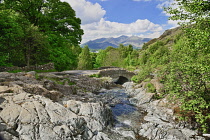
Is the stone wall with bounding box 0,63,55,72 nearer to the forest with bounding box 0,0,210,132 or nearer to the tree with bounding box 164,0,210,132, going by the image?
the forest with bounding box 0,0,210,132

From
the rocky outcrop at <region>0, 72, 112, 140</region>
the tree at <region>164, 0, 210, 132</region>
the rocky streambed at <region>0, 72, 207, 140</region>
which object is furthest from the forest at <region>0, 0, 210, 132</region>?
the rocky outcrop at <region>0, 72, 112, 140</region>

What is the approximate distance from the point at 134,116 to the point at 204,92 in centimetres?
775

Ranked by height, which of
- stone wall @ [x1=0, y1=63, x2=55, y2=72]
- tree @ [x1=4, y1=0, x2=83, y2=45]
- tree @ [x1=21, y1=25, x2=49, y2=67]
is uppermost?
tree @ [x1=4, y1=0, x2=83, y2=45]

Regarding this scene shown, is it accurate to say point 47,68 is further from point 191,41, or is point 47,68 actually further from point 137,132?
point 191,41

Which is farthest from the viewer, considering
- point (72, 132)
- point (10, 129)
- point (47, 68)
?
point (47, 68)

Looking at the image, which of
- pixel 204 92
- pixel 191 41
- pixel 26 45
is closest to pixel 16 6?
pixel 26 45

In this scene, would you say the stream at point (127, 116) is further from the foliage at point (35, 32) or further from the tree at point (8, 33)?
the tree at point (8, 33)

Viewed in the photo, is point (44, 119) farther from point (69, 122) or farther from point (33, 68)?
point (33, 68)

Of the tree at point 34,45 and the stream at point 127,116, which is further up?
the tree at point 34,45

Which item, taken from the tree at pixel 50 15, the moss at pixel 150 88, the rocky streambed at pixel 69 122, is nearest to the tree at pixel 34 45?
the tree at pixel 50 15

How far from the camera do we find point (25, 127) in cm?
869

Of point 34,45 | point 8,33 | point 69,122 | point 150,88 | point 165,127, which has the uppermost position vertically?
point 8,33

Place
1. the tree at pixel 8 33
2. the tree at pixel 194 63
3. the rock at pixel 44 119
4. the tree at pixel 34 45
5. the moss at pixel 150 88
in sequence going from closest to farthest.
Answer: the rock at pixel 44 119
the tree at pixel 194 63
the moss at pixel 150 88
the tree at pixel 8 33
the tree at pixel 34 45

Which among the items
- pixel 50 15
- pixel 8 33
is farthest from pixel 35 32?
pixel 50 15
